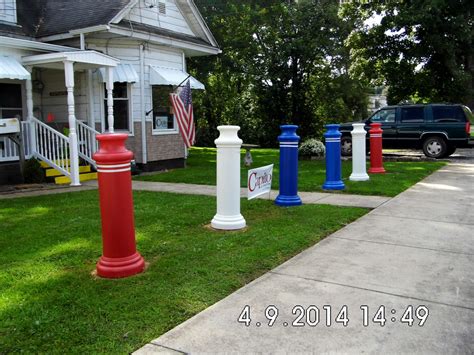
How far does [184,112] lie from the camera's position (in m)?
14.1

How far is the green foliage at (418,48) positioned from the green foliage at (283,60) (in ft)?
3.79

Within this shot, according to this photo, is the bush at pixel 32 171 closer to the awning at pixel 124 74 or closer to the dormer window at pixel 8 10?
the awning at pixel 124 74

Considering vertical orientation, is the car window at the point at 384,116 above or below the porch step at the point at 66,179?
above

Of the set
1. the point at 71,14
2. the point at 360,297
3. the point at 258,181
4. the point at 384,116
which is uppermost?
the point at 71,14

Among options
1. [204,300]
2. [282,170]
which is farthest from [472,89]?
[204,300]

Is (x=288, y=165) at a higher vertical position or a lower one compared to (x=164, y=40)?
lower

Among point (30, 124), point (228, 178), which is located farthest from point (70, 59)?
point (228, 178)

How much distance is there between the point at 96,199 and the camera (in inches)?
358

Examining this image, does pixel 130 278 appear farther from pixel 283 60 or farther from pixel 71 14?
pixel 283 60

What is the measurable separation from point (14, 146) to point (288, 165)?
25.3 feet

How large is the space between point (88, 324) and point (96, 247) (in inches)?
87.1

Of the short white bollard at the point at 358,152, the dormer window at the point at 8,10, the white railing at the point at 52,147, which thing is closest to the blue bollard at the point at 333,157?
the short white bollard at the point at 358,152

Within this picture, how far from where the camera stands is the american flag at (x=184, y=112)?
45.2ft

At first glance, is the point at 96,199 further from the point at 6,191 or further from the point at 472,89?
the point at 472,89
